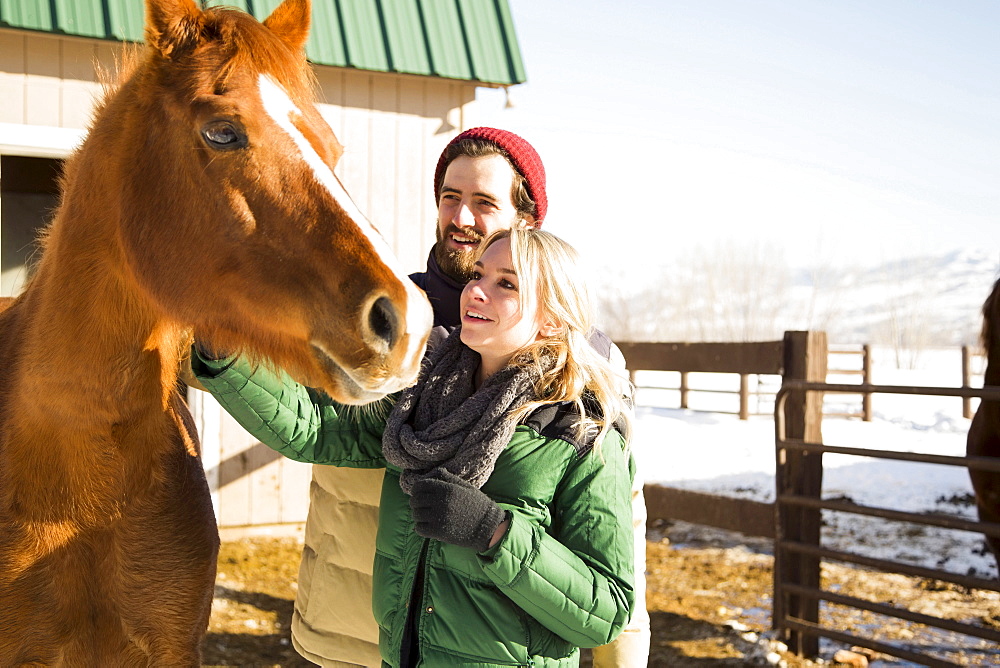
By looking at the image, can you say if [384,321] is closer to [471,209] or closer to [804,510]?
[471,209]

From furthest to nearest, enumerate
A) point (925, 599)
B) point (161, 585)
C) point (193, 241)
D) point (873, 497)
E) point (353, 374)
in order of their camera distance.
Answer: point (873, 497), point (925, 599), point (161, 585), point (193, 241), point (353, 374)

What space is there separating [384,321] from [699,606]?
15.7ft

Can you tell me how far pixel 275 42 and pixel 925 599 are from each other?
598 centimetres

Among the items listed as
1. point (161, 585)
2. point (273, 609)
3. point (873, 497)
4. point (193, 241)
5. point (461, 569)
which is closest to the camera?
point (193, 241)

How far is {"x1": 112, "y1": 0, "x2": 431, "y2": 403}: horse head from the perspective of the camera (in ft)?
5.44

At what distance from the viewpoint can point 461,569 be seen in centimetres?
198

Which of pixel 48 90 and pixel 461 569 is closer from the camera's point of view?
pixel 461 569

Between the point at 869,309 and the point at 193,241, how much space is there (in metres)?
121

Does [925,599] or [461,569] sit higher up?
[461,569]

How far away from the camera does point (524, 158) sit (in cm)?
280

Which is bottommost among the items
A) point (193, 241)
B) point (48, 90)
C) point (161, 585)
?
point (161, 585)

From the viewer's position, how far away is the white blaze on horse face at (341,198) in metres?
1.64

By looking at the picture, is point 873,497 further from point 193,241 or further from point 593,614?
point 193,241

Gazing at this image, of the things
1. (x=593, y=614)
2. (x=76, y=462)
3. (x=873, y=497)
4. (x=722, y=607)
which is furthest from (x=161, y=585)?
(x=873, y=497)
